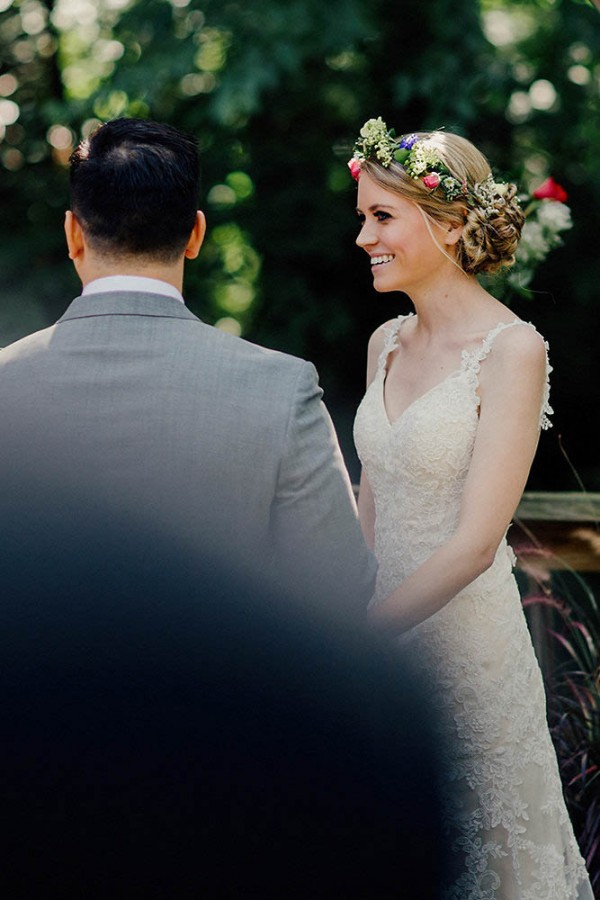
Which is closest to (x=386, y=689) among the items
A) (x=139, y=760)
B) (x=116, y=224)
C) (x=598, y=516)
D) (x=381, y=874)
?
(x=381, y=874)

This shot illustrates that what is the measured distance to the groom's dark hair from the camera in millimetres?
1869

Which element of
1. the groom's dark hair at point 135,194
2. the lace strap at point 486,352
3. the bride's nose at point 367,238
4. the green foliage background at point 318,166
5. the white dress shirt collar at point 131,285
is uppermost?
the groom's dark hair at point 135,194

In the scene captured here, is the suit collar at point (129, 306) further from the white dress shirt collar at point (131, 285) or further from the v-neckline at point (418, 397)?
the v-neckline at point (418, 397)

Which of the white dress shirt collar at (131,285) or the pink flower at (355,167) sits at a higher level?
the white dress shirt collar at (131,285)

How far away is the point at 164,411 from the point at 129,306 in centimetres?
22

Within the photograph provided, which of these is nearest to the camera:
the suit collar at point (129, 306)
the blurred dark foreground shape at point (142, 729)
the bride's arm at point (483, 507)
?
the blurred dark foreground shape at point (142, 729)

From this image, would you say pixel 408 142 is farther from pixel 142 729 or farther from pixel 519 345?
pixel 142 729

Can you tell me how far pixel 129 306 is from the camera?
184 cm

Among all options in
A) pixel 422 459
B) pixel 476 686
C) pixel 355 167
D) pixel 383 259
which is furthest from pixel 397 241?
pixel 476 686

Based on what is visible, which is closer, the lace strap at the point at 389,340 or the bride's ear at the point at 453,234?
the bride's ear at the point at 453,234

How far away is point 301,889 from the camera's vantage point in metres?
1.73

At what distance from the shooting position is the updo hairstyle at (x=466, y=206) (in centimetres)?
277

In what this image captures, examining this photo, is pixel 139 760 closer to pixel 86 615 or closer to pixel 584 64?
pixel 86 615

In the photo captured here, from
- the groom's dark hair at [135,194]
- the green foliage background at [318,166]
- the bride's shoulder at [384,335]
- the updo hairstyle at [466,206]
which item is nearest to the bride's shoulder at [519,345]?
the updo hairstyle at [466,206]
